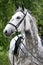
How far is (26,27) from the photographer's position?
915 cm

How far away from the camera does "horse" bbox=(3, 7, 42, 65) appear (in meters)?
9.09

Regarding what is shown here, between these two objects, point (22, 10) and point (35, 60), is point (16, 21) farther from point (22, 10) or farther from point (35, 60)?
point (35, 60)

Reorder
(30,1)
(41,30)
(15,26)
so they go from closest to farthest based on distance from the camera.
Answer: (15,26) < (41,30) < (30,1)

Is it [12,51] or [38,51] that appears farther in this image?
[12,51]

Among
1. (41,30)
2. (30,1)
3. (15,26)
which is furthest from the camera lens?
(30,1)

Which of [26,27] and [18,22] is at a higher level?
[18,22]

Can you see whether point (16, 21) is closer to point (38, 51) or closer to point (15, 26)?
point (15, 26)

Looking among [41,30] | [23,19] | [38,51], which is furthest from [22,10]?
[41,30]

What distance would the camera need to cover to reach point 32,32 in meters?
9.26

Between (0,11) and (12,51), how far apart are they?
16.7ft

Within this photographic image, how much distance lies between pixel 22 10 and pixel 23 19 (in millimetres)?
291

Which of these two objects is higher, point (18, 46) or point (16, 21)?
point (16, 21)

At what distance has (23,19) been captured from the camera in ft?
30.0

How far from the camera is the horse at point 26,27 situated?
9.09 metres
